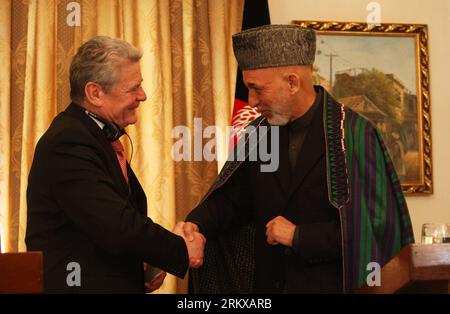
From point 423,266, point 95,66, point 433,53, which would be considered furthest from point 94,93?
point 433,53

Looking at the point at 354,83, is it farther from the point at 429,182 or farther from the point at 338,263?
the point at 338,263

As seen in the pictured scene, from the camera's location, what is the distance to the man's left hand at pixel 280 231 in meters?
2.80

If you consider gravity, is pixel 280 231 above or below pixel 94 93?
below

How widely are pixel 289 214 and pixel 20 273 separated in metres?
1.58

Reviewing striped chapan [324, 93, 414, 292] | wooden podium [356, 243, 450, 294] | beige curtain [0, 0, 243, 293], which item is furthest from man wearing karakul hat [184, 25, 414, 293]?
beige curtain [0, 0, 243, 293]

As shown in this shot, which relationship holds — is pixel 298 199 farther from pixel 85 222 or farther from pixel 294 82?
pixel 85 222

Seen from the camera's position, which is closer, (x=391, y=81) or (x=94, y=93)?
(x=94, y=93)

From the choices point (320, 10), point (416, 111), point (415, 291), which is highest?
point (320, 10)

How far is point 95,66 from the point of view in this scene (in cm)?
292
